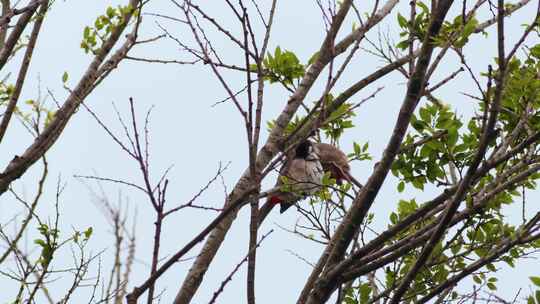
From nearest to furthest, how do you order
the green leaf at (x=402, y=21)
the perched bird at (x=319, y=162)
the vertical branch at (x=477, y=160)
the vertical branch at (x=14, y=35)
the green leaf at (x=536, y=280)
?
the vertical branch at (x=477, y=160) < the green leaf at (x=536, y=280) < the vertical branch at (x=14, y=35) < the green leaf at (x=402, y=21) < the perched bird at (x=319, y=162)

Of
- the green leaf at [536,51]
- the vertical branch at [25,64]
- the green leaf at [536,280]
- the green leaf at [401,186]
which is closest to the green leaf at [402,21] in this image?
the green leaf at [536,51]

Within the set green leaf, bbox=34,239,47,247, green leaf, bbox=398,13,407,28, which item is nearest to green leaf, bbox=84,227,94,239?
green leaf, bbox=34,239,47,247

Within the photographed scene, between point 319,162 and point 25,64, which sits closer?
point 25,64

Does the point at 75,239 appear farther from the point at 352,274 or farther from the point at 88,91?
the point at 352,274

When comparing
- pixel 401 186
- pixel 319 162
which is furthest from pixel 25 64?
pixel 319 162

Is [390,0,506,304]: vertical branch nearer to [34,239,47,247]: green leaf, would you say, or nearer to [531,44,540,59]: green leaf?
[531,44,540,59]: green leaf

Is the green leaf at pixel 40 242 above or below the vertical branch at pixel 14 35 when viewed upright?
below

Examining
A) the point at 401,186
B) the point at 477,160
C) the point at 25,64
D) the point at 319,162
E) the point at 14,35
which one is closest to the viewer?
the point at 477,160

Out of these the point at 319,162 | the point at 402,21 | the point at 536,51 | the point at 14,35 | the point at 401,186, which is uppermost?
the point at 319,162

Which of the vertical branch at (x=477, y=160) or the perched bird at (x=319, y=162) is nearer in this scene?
the vertical branch at (x=477, y=160)

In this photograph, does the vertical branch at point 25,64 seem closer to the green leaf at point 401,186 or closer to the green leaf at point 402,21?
the green leaf at point 401,186

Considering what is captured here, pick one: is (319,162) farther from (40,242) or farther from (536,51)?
(40,242)

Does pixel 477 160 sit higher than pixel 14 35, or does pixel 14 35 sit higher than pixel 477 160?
pixel 14 35

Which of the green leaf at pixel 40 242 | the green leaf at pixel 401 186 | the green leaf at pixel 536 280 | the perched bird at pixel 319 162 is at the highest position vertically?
the perched bird at pixel 319 162
